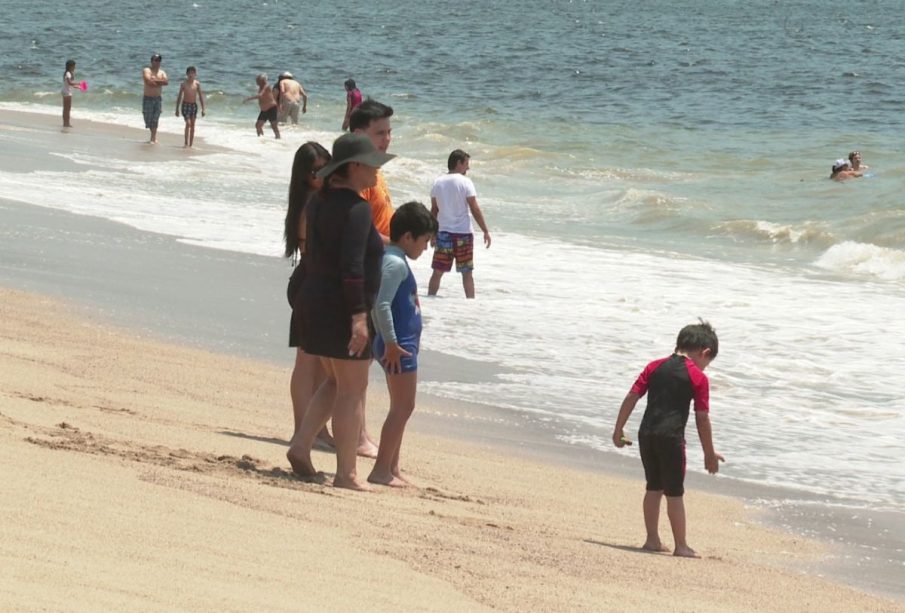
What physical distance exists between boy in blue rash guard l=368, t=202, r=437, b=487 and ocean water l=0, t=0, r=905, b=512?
2.22 m

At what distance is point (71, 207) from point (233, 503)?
10906 mm

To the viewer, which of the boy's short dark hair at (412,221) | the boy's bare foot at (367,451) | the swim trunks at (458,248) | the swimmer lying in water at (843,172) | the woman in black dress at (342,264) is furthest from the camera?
the swimmer lying in water at (843,172)

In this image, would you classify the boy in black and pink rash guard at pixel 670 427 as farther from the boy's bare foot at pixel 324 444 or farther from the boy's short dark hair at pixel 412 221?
the boy's bare foot at pixel 324 444

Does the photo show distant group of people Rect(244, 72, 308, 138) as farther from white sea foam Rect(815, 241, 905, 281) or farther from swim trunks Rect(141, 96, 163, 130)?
Answer: white sea foam Rect(815, 241, 905, 281)

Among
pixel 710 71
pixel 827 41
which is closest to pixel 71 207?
pixel 710 71

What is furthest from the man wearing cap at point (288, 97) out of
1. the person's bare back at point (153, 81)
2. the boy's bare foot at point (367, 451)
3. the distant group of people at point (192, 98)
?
the boy's bare foot at point (367, 451)

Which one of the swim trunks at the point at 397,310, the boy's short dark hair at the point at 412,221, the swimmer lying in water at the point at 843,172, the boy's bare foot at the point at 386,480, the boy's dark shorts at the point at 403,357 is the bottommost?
the boy's bare foot at the point at 386,480

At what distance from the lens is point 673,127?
33.5m

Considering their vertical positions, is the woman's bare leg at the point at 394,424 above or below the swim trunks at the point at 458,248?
below

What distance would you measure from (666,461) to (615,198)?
15.8 m

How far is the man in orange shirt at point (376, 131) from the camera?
6.54 metres

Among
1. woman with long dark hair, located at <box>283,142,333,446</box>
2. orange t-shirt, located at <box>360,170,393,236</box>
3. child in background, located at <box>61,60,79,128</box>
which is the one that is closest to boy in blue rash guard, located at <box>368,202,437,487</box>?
woman with long dark hair, located at <box>283,142,333,446</box>

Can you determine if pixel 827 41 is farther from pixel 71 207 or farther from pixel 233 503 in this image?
pixel 233 503

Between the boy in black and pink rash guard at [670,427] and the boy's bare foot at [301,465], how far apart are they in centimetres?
130
